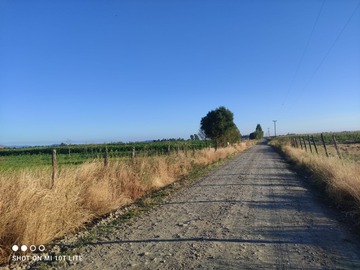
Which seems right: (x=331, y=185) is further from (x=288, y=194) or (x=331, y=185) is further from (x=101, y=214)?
(x=101, y=214)

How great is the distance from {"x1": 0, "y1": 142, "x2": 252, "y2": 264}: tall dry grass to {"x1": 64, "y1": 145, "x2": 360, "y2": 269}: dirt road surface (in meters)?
1.01

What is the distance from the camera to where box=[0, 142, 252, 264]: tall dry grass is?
5271mm

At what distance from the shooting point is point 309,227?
256 inches

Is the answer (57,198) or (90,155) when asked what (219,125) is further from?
(57,198)

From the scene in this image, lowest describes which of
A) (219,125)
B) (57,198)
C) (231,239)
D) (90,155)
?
(231,239)

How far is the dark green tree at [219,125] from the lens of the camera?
46.1 metres

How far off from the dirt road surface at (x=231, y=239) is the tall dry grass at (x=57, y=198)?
3.33 ft

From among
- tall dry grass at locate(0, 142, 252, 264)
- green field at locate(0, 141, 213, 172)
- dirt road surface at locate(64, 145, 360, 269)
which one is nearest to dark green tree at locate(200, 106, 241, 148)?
green field at locate(0, 141, 213, 172)

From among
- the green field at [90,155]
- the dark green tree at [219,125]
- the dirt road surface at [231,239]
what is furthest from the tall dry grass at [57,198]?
the dark green tree at [219,125]

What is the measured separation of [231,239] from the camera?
5.65 m

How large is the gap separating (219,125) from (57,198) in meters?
40.2

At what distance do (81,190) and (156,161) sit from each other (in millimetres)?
7223

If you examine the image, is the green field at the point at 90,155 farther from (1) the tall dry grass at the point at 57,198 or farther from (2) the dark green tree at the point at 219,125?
(1) the tall dry grass at the point at 57,198

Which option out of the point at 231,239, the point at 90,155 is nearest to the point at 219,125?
the point at 90,155
